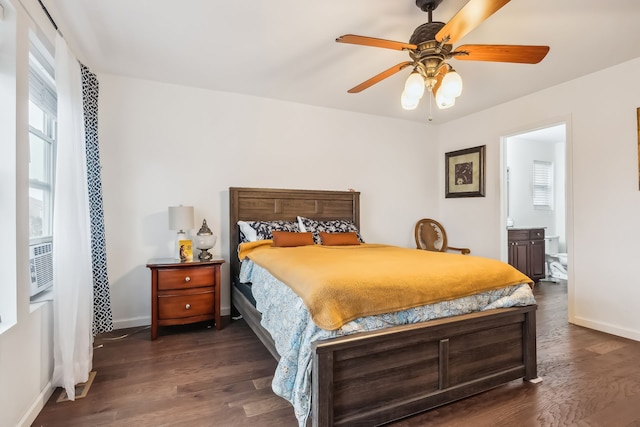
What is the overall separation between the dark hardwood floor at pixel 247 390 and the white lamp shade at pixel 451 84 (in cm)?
187

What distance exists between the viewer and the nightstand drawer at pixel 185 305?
2.89 metres

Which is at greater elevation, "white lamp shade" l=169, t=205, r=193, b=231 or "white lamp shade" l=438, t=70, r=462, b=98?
"white lamp shade" l=438, t=70, r=462, b=98

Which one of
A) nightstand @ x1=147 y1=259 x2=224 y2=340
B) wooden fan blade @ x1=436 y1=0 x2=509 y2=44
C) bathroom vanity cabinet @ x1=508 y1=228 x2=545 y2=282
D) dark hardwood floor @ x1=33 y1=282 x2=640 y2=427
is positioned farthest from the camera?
bathroom vanity cabinet @ x1=508 y1=228 x2=545 y2=282

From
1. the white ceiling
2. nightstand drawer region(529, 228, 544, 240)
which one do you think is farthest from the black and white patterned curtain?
nightstand drawer region(529, 228, 544, 240)

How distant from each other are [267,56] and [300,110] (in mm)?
1240

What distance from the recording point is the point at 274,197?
12.3 ft

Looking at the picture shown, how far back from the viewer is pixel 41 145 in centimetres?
242

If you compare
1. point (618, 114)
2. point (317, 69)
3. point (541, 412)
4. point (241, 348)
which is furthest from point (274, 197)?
point (618, 114)

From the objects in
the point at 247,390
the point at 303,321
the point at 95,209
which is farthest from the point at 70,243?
the point at 303,321

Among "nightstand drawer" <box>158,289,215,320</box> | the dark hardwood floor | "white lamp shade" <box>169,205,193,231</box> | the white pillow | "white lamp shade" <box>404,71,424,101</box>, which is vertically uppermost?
"white lamp shade" <box>404,71,424,101</box>

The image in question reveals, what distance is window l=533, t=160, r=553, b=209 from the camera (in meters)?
6.00

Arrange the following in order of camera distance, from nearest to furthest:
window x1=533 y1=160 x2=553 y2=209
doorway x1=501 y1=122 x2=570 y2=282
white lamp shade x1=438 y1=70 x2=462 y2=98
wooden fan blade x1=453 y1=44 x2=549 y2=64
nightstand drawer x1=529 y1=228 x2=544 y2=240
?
1. wooden fan blade x1=453 y1=44 x2=549 y2=64
2. white lamp shade x1=438 y1=70 x2=462 y2=98
3. nightstand drawer x1=529 y1=228 x2=544 y2=240
4. doorway x1=501 y1=122 x2=570 y2=282
5. window x1=533 y1=160 x2=553 y2=209

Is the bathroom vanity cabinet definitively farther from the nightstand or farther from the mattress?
the nightstand

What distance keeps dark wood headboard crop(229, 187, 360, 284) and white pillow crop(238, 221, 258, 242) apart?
104mm
